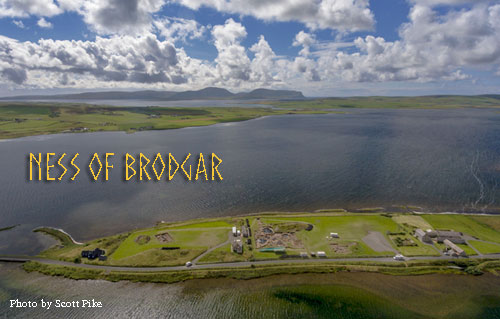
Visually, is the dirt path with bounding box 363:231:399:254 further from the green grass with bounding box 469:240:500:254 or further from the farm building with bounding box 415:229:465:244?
the green grass with bounding box 469:240:500:254

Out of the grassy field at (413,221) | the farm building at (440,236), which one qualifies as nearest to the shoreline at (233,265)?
the farm building at (440,236)

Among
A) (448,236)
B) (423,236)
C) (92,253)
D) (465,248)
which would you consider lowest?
(92,253)

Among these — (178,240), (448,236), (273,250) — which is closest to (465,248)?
(448,236)

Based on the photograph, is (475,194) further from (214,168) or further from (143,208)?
(143,208)

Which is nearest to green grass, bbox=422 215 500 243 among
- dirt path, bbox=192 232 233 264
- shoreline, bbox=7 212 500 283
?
shoreline, bbox=7 212 500 283

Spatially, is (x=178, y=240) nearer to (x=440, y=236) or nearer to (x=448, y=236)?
(x=440, y=236)

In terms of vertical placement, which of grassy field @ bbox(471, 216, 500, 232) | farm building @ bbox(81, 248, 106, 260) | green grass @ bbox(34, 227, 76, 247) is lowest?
green grass @ bbox(34, 227, 76, 247)
